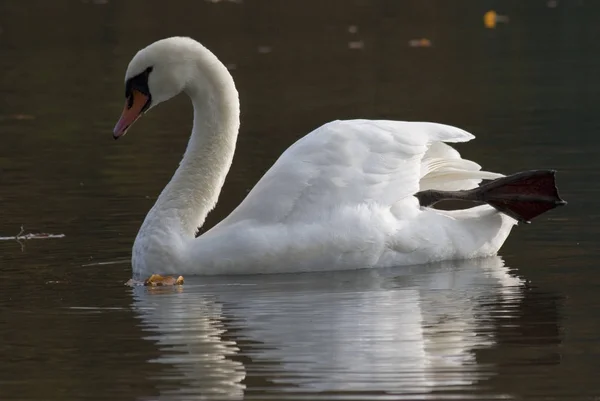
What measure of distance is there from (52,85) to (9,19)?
12613 mm

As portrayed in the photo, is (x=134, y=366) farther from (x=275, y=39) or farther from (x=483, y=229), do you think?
(x=275, y=39)

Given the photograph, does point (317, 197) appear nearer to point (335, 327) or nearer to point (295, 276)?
point (295, 276)

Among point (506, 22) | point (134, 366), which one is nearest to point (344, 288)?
point (134, 366)

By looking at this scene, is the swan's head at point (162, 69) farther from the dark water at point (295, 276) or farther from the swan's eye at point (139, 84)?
the dark water at point (295, 276)

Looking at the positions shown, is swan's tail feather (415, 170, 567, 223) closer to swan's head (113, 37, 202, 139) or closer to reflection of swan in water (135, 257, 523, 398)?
reflection of swan in water (135, 257, 523, 398)

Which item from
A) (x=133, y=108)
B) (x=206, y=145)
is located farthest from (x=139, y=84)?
(x=206, y=145)

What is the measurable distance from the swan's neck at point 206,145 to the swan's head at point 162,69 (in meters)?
0.07

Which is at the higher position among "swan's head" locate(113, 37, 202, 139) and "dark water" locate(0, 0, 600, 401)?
"swan's head" locate(113, 37, 202, 139)

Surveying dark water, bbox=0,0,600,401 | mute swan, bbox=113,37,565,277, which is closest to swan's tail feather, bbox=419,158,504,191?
mute swan, bbox=113,37,565,277

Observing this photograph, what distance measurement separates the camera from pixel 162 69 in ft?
34.0

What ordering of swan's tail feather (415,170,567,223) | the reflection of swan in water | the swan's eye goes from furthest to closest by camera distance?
the swan's eye → swan's tail feather (415,170,567,223) → the reflection of swan in water

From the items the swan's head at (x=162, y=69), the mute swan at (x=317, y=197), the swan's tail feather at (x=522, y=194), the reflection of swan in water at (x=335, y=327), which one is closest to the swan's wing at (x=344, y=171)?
the mute swan at (x=317, y=197)

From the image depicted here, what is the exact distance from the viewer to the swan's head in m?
10.3

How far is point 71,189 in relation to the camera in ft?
43.1
